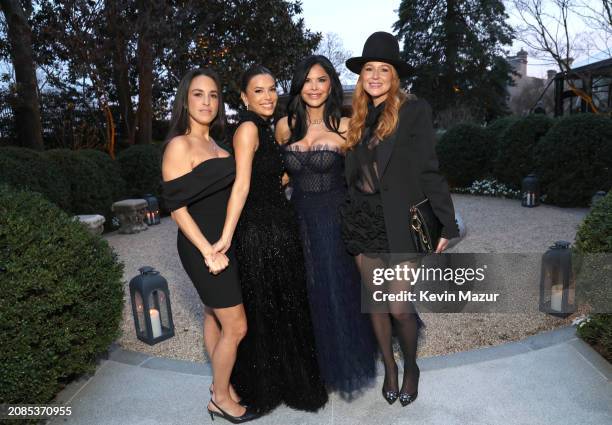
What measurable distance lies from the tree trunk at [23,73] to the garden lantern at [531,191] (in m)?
11.2

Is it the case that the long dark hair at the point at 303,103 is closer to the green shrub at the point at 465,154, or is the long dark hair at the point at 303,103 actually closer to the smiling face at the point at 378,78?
the smiling face at the point at 378,78

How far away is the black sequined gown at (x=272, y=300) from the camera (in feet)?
8.27

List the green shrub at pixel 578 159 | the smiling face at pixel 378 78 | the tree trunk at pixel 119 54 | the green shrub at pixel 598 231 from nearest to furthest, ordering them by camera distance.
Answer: the smiling face at pixel 378 78 < the green shrub at pixel 598 231 < the green shrub at pixel 578 159 < the tree trunk at pixel 119 54

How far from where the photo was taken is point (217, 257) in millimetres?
2320

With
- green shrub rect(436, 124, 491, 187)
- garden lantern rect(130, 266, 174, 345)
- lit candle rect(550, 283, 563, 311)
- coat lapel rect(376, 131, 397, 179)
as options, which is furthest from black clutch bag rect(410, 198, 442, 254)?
green shrub rect(436, 124, 491, 187)

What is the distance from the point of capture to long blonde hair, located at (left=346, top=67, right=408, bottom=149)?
256cm

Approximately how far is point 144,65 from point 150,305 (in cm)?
1037

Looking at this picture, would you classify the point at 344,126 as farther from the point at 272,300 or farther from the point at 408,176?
the point at 272,300

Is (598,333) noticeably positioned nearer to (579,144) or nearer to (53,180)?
(579,144)

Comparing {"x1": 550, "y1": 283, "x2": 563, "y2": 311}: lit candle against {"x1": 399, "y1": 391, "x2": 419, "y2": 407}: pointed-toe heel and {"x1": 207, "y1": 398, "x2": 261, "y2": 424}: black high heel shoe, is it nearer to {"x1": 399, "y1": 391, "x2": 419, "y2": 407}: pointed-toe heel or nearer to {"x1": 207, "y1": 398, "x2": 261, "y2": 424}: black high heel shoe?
{"x1": 399, "y1": 391, "x2": 419, "y2": 407}: pointed-toe heel

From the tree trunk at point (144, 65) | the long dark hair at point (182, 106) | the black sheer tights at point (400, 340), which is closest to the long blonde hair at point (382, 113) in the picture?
the black sheer tights at point (400, 340)

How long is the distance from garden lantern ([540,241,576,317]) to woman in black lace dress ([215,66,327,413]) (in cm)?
234

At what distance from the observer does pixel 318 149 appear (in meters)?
2.74

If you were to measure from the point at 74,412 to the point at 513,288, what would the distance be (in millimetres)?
4115
